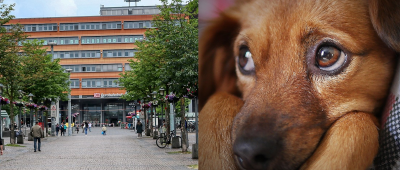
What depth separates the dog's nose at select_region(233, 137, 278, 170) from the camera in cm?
308

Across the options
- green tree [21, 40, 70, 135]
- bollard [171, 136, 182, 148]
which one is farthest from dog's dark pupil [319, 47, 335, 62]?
green tree [21, 40, 70, 135]

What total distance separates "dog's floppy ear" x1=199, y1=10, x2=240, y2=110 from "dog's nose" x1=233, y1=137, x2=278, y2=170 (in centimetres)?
46

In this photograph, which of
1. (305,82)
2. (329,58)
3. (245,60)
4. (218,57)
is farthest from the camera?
(218,57)

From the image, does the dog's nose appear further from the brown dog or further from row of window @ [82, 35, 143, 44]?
row of window @ [82, 35, 143, 44]

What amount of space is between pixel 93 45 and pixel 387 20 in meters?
78.4

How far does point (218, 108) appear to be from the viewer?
393 cm

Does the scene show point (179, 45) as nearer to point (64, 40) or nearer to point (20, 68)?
point (20, 68)

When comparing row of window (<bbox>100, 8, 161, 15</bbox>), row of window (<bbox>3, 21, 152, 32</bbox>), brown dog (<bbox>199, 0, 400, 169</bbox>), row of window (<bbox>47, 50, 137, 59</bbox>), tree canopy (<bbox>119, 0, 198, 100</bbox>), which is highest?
row of window (<bbox>100, 8, 161, 15</bbox>)

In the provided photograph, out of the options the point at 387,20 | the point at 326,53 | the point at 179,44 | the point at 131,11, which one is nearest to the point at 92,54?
the point at 131,11

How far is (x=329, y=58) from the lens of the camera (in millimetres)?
2949

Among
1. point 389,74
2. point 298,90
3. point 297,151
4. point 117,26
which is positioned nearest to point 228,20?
point 298,90

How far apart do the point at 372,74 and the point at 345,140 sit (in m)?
0.40

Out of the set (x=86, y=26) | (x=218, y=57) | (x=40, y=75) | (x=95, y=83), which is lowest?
(x=218, y=57)

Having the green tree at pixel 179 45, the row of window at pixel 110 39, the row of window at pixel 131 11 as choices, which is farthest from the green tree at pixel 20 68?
the row of window at pixel 131 11
